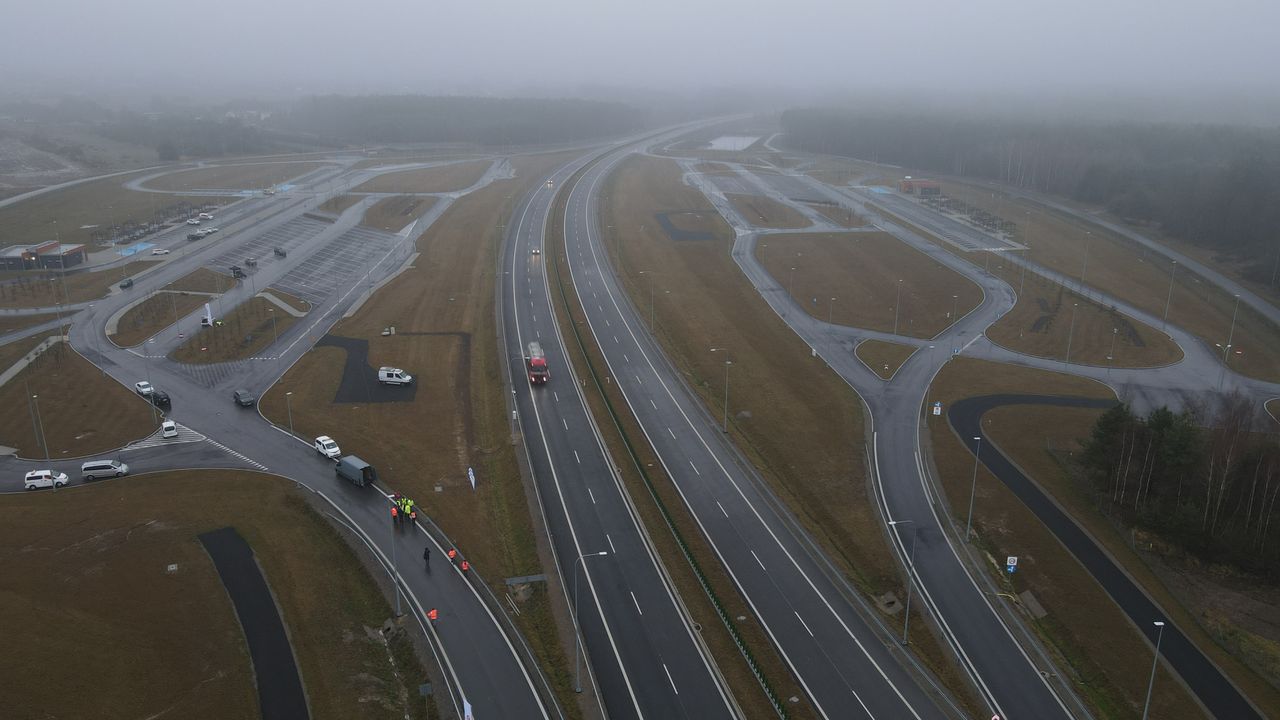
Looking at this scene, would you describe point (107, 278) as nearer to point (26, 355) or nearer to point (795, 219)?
point (26, 355)

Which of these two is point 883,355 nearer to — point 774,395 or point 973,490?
point 774,395

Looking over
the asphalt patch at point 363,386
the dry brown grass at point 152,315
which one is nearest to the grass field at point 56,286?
the dry brown grass at point 152,315

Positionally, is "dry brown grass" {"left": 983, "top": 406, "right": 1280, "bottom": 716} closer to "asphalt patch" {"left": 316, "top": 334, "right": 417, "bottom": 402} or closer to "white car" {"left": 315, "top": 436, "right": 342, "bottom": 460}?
"asphalt patch" {"left": 316, "top": 334, "right": 417, "bottom": 402}

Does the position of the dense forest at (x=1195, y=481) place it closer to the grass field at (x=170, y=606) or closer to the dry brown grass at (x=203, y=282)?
the grass field at (x=170, y=606)

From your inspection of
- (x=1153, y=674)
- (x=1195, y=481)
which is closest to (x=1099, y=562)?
(x=1195, y=481)

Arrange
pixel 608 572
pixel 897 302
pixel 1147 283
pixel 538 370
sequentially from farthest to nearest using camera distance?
pixel 1147 283, pixel 897 302, pixel 538 370, pixel 608 572

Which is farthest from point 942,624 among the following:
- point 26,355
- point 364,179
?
point 364,179

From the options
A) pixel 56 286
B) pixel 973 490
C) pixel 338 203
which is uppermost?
pixel 338 203
